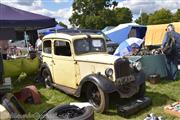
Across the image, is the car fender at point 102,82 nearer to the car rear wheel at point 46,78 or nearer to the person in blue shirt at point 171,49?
the car rear wheel at point 46,78

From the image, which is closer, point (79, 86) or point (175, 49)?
point (79, 86)

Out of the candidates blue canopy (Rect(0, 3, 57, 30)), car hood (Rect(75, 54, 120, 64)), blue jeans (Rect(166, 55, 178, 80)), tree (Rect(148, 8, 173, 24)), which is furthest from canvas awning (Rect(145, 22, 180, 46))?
tree (Rect(148, 8, 173, 24))

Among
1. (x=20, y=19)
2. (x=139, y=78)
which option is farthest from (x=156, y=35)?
(x=139, y=78)

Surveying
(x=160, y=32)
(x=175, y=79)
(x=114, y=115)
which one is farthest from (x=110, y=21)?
(x=114, y=115)

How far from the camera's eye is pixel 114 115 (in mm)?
7043

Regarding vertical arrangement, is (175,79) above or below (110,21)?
below

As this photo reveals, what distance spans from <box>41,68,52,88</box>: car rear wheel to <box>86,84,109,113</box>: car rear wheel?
6.72ft

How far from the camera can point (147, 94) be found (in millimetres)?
8750

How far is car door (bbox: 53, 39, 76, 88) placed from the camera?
8219mm

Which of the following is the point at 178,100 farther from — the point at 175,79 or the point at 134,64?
the point at 175,79

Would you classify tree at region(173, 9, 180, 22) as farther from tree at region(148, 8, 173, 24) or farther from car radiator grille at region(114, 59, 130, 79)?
car radiator grille at region(114, 59, 130, 79)

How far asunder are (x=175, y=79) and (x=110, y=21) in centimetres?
4721

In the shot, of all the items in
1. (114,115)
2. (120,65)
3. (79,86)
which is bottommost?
(114,115)

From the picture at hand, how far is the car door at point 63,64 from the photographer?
822 centimetres
